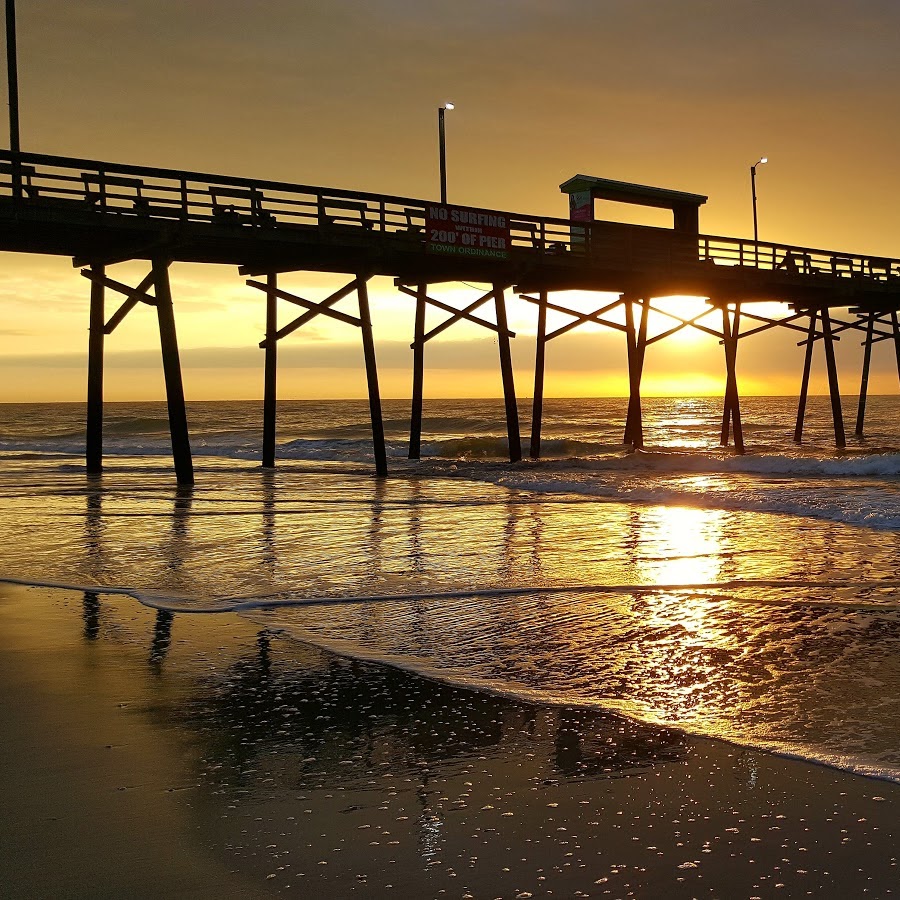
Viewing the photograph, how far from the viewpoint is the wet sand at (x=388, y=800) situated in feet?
10.2

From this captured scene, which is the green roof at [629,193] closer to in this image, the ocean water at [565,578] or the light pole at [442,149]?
the light pole at [442,149]

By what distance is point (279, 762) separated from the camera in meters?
4.11

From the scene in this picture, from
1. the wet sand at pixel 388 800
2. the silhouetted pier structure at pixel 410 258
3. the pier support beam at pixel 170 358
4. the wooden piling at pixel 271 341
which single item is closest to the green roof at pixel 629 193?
the silhouetted pier structure at pixel 410 258

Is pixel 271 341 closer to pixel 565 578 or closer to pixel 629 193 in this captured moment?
pixel 629 193

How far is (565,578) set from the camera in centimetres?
861

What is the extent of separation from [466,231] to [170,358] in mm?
6753

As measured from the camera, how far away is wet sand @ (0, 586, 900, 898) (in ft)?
10.2

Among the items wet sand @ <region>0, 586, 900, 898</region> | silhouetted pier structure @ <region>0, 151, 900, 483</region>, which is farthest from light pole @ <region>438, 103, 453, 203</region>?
wet sand @ <region>0, 586, 900, 898</region>

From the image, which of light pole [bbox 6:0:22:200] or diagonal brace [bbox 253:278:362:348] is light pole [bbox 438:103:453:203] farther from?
light pole [bbox 6:0:22:200]

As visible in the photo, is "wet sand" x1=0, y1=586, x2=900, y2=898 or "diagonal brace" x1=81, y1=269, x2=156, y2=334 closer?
"wet sand" x1=0, y1=586, x2=900, y2=898

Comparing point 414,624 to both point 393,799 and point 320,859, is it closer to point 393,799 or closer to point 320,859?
point 393,799

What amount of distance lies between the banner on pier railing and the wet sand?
15.6 metres

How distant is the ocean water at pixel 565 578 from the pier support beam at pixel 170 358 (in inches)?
33.2

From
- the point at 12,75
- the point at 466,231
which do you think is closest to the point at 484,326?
the point at 466,231
